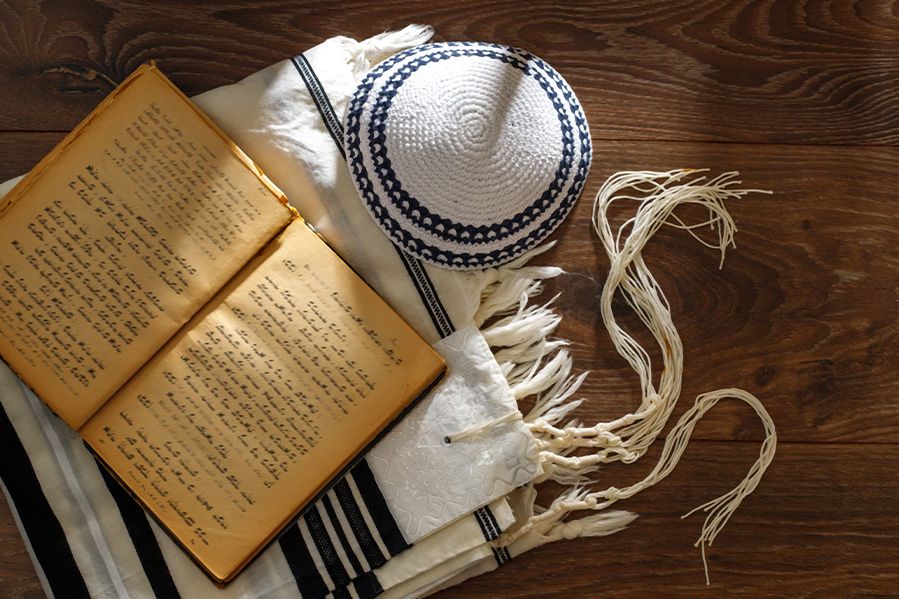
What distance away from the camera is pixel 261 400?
63 centimetres

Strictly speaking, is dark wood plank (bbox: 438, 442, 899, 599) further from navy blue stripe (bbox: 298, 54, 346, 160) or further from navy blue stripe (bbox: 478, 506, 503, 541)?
navy blue stripe (bbox: 298, 54, 346, 160)

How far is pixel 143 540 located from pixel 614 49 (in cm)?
A: 55

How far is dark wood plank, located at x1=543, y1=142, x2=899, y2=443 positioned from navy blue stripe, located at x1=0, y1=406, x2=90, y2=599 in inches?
16.3

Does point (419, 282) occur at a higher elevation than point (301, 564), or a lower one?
higher

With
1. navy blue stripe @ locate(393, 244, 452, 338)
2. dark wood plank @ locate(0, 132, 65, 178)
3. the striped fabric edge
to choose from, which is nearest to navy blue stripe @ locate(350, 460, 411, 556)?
the striped fabric edge

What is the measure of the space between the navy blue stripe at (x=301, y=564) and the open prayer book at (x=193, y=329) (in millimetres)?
25

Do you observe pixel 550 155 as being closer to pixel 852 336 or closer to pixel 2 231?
pixel 852 336

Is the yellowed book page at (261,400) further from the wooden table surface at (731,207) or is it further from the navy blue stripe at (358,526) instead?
the wooden table surface at (731,207)

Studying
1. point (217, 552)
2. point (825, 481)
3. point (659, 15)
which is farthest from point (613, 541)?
point (659, 15)

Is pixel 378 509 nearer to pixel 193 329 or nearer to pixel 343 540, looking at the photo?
pixel 343 540

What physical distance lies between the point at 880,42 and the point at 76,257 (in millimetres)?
691

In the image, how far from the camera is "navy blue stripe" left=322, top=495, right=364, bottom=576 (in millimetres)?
637

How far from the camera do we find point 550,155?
66cm

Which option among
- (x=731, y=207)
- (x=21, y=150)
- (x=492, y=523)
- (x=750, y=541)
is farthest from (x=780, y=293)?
(x=21, y=150)
